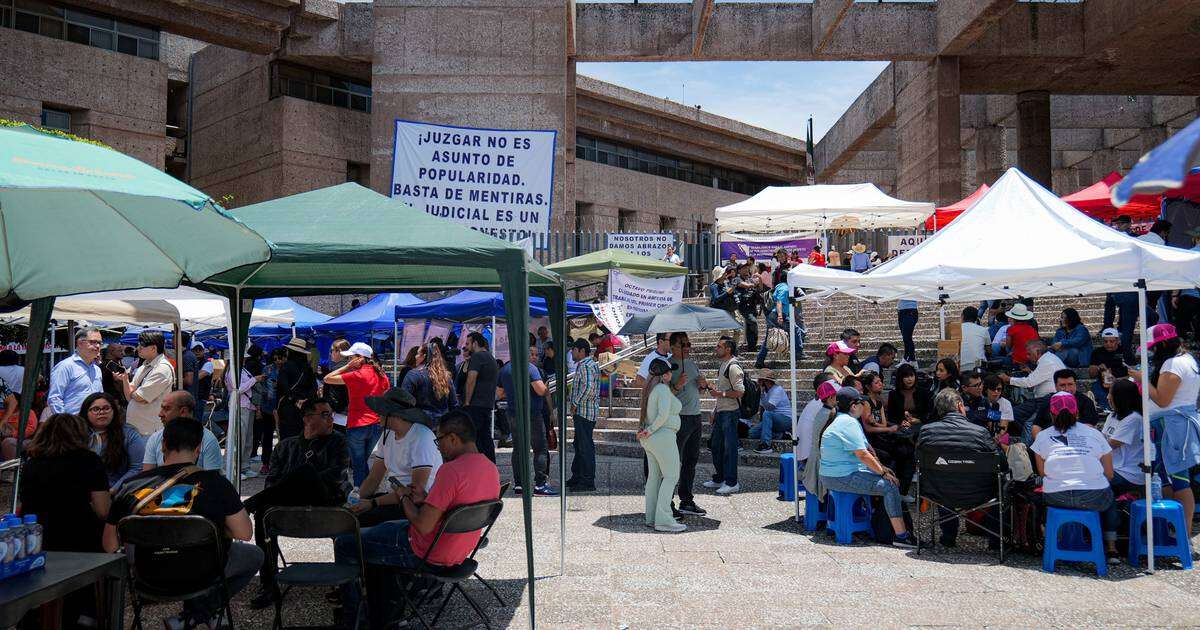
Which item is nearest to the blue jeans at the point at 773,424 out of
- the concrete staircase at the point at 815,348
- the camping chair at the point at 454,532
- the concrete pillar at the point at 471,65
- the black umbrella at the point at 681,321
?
the concrete staircase at the point at 815,348

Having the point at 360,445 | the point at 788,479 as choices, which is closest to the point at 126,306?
the point at 360,445

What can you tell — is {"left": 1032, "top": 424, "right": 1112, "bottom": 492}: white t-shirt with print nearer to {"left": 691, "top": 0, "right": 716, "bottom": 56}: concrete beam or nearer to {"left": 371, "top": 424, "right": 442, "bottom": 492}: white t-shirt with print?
{"left": 371, "top": 424, "right": 442, "bottom": 492}: white t-shirt with print

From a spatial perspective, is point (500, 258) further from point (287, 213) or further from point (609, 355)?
point (609, 355)

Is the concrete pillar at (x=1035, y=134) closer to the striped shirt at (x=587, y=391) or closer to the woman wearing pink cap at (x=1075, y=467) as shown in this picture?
the striped shirt at (x=587, y=391)

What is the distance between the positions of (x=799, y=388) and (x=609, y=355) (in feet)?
10.3

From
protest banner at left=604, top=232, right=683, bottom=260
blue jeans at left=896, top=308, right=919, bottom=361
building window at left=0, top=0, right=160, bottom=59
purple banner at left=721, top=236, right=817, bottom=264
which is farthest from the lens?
purple banner at left=721, top=236, right=817, bottom=264

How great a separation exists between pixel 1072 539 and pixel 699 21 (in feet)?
53.5

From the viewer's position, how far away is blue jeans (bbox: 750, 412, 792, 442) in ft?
41.1

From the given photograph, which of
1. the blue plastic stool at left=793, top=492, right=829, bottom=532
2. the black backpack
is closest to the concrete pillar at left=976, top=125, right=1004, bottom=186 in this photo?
the black backpack

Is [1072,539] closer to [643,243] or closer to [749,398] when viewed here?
[749,398]

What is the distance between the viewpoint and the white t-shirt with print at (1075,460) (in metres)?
7.12

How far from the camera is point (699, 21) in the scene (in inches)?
832

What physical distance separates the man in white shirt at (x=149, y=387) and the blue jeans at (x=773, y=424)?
7.34 meters

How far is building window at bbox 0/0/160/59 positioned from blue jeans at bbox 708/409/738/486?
2101 cm
